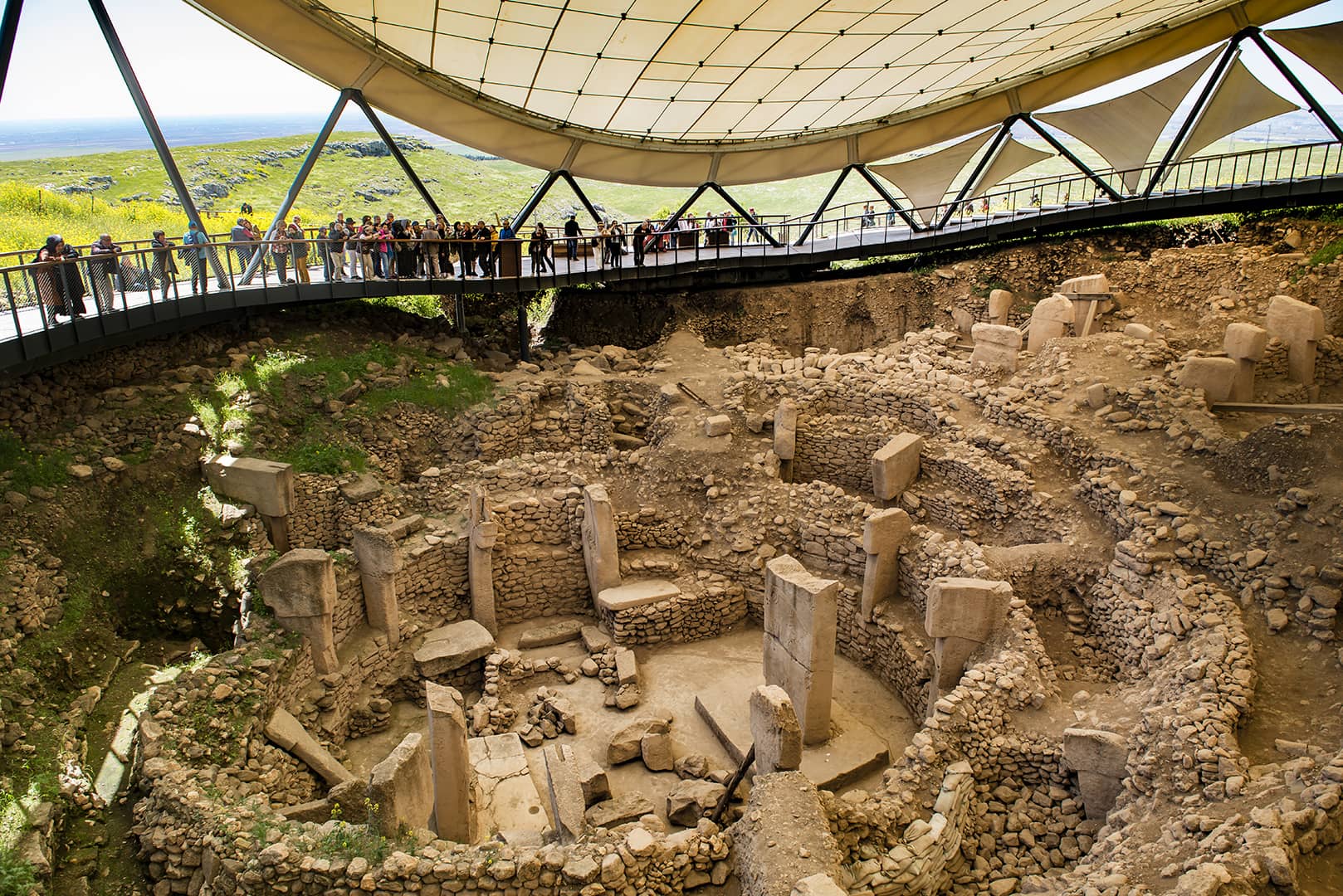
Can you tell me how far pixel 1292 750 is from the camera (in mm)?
7586

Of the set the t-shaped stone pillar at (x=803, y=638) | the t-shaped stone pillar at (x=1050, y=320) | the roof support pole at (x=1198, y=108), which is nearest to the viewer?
the t-shaped stone pillar at (x=803, y=638)

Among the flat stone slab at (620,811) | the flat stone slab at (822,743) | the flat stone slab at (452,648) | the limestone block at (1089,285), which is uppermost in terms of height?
the limestone block at (1089,285)

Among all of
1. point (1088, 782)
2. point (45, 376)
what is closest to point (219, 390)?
point (45, 376)

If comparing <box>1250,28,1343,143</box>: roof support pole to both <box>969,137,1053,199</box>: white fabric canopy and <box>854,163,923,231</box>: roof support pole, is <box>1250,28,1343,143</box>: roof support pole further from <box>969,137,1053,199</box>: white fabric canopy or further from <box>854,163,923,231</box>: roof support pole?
<box>854,163,923,231</box>: roof support pole

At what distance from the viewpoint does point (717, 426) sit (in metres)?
14.8

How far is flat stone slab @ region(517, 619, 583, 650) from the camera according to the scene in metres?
13.3

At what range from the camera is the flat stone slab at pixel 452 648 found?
1223 cm

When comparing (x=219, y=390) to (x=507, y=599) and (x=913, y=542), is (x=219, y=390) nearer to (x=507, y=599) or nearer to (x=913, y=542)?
(x=507, y=599)

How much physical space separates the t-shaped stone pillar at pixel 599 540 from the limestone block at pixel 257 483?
439 cm

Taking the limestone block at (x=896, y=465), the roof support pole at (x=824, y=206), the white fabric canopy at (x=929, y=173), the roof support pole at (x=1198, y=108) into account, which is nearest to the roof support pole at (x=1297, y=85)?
the roof support pole at (x=1198, y=108)

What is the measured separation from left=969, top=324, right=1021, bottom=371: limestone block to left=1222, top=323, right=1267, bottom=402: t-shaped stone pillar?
350 cm

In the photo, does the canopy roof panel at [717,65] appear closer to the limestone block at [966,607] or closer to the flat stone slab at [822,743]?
the limestone block at [966,607]

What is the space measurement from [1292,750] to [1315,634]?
2.07m

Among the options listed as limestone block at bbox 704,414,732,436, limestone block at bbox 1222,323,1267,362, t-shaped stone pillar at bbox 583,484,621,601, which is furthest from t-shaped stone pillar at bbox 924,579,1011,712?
limestone block at bbox 1222,323,1267,362
